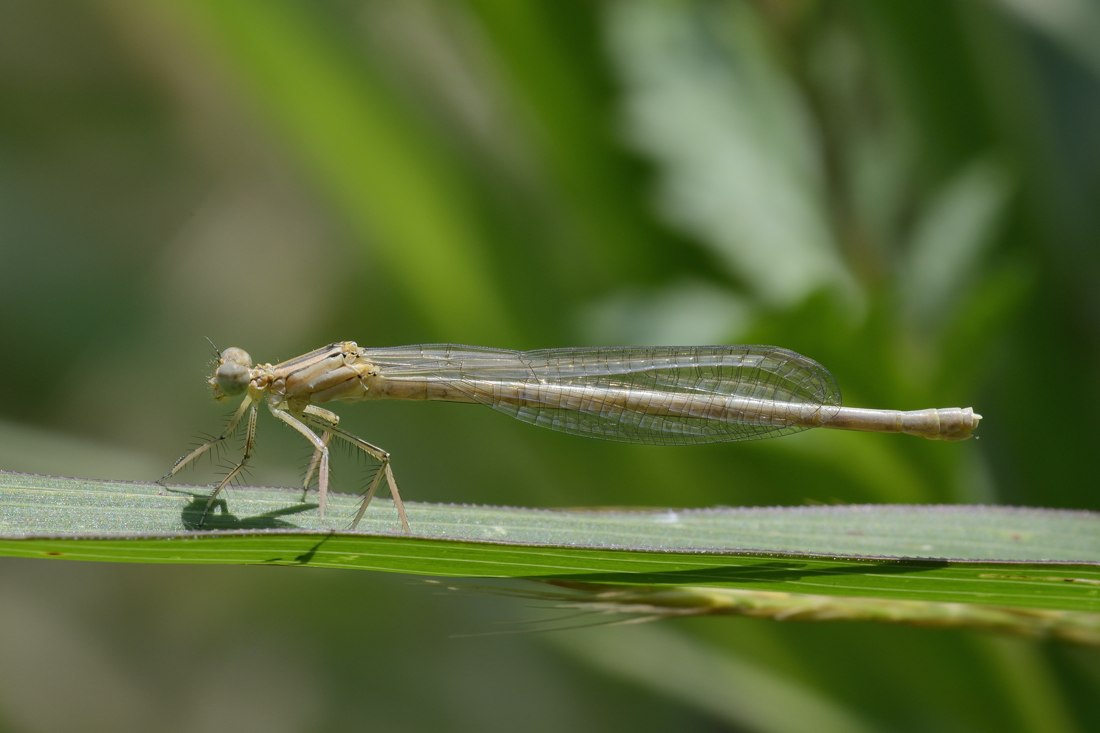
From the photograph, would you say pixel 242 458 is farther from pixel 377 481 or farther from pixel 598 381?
pixel 598 381

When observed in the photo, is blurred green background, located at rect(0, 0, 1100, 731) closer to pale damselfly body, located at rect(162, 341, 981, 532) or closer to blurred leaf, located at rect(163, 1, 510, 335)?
blurred leaf, located at rect(163, 1, 510, 335)

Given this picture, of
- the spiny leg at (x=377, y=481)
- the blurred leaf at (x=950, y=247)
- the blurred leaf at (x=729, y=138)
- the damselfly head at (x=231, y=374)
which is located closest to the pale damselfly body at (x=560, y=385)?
the damselfly head at (x=231, y=374)

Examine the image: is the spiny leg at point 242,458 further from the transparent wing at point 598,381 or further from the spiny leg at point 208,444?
the transparent wing at point 598,381

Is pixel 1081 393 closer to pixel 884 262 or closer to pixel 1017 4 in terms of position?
pixel 884 262

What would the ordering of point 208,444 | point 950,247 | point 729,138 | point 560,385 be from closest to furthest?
point 208,444
point 560,385
point 950,247
point 729,138

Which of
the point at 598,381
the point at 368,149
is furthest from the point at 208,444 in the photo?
the point at 368,149

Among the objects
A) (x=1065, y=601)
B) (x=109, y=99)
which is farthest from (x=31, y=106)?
(x=1065, y=601)
